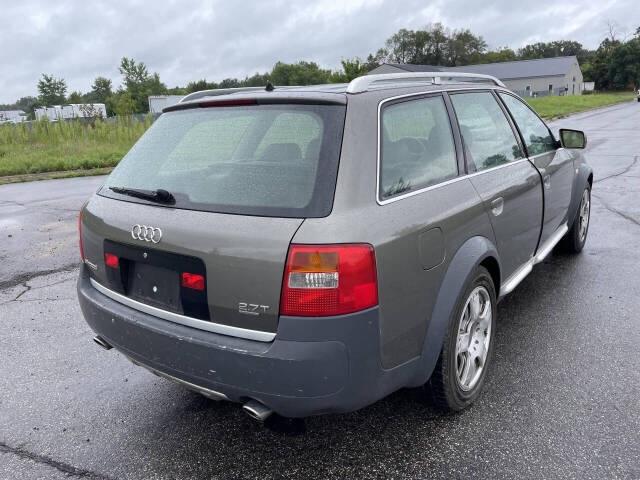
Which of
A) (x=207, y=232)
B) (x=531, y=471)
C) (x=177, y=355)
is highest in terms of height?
(x=207, y=232)

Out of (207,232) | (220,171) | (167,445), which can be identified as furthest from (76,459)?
(220,171)

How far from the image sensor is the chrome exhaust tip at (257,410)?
2.22 m

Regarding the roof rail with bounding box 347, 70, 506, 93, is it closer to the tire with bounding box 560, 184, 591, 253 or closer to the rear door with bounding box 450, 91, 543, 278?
the rear door with bounding box 450, 91, 543, 278

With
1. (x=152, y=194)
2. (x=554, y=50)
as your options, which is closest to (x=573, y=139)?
Answer: (x=152, y=194)

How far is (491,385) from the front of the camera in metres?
3.18

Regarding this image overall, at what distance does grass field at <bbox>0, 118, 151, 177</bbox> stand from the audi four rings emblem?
14.4 m

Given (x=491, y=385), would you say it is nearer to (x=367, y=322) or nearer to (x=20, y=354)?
(x=367, y=322)

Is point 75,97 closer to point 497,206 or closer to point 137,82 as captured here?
point 137,82

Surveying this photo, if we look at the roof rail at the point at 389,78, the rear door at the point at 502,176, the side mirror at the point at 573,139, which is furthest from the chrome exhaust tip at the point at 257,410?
the side mirror at the point at 573,139

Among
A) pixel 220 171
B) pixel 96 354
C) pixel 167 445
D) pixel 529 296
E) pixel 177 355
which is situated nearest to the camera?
pixel 177 355

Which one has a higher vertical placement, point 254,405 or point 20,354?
point 254,405

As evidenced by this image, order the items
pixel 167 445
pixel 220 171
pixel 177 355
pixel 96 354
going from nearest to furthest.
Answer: pixel 177 355
pixel 220 171
pixel 167 445
pixel 96 354

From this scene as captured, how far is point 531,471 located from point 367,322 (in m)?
1.07

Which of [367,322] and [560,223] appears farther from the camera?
[560,223]
